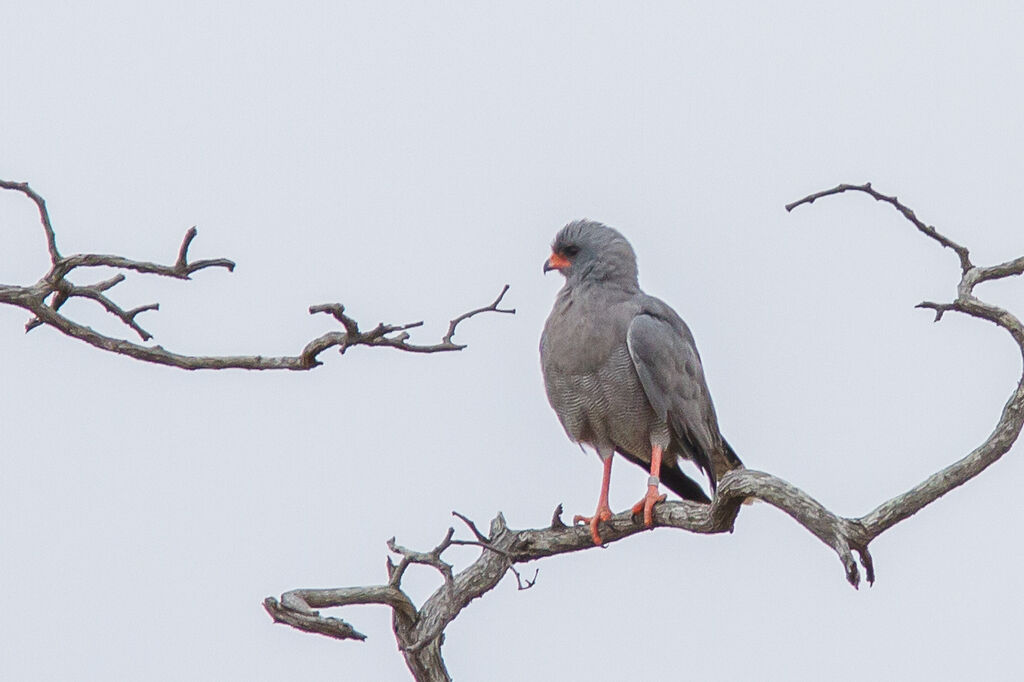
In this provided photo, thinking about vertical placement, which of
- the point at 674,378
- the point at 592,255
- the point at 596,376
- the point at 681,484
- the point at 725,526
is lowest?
the point at 725,526

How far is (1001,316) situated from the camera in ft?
17.4

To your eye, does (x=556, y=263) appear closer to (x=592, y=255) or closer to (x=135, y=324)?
(x=592, y=255)

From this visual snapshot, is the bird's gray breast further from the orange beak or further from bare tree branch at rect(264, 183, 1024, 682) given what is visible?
bare tree branch at rect(264, 183, 1024, 682)

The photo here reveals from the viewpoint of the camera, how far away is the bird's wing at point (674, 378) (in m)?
7.85

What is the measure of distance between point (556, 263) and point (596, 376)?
92 centimetres

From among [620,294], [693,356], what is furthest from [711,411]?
[620,294]

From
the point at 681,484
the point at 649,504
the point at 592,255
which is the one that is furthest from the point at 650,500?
the point at 592,255

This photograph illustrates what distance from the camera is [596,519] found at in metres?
7.29

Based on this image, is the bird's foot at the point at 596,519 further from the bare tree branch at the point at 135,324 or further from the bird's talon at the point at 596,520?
the bare tree branch at the point at 135,324

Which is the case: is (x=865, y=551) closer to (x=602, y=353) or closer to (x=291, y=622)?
(x=291, y=622)

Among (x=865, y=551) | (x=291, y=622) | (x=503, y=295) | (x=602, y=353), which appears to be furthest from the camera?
(x=602, y=353)

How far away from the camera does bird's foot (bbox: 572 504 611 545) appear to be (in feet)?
23.7

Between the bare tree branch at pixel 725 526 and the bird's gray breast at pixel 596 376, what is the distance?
0.98 metres

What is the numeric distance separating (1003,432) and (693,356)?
10.2 ft
